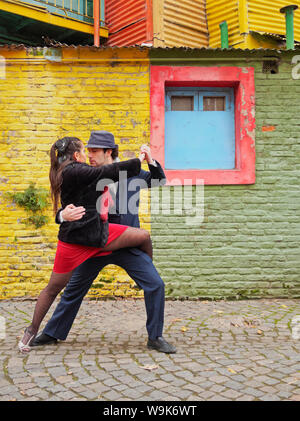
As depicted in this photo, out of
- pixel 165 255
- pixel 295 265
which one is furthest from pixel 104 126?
pixel 295 265

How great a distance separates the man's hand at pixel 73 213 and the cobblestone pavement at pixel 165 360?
46.8 inches

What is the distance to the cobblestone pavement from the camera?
289 centimetres

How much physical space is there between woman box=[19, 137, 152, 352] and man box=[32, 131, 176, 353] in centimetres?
9

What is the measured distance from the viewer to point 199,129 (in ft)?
20.3

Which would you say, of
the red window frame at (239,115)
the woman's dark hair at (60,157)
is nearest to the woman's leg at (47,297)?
the woman's dark hair at (60,157)

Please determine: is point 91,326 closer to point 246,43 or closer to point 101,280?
point 101,280

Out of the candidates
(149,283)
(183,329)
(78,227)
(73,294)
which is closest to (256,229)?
(183,329)

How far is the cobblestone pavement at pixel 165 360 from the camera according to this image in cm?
289

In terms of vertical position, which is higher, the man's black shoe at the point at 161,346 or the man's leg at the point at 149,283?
the man's leg at the point at 149,283

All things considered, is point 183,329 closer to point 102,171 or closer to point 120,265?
point 120,265

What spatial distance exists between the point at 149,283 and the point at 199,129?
319cm

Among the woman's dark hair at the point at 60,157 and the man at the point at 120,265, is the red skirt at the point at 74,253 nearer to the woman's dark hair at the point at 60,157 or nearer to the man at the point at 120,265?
the man at the point at 120,265

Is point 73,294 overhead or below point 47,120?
below

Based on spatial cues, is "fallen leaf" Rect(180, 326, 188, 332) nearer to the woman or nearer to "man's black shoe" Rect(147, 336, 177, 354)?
"man's black shoe" Rect(147, 336, 177, 354)
